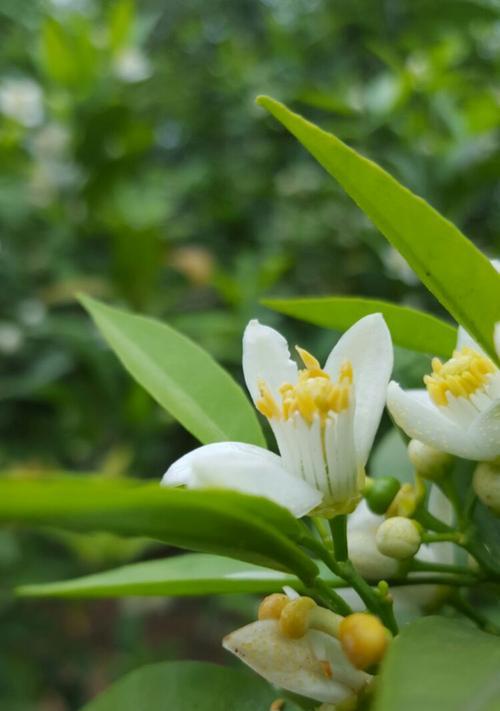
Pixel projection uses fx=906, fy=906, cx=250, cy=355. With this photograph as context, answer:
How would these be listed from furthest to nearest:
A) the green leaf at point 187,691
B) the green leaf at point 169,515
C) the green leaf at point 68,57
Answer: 1. the green leaf at point 68,57
2. the green leaf at point 187,691
3. the green leaf at point 169,515

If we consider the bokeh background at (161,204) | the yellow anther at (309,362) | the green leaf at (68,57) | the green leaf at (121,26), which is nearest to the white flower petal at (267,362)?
the yellow anther at (309,362)

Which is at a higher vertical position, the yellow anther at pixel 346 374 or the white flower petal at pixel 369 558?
the yellow anther at pixel 346 374

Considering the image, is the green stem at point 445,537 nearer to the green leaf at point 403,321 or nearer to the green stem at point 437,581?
the green stem at point 437,581

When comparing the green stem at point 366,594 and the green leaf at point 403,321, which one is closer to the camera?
the green stem at point 366,594

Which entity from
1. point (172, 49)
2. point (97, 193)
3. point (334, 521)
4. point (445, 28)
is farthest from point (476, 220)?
point (334, 521)

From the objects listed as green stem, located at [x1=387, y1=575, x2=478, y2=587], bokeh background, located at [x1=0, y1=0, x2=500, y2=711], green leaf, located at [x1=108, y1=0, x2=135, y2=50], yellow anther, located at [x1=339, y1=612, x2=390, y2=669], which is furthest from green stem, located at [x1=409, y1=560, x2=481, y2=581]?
green leaf, located at [x1=108, y1=0, x2=135, y2=50]

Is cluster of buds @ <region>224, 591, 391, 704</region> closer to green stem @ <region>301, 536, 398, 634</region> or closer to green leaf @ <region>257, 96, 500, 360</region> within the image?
green stem @ <region>301, 536, 398, 634</region>
